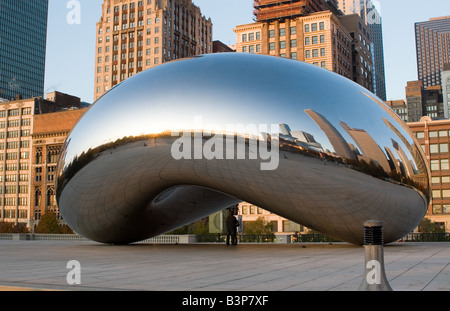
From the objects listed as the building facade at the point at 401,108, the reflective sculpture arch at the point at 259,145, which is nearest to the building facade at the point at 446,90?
the building facade at the point at 401,108

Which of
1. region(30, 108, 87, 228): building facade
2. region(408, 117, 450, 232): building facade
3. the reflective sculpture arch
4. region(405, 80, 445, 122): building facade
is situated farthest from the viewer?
region(405, 80, 445, 122): building facade

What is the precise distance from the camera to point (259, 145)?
12086mm

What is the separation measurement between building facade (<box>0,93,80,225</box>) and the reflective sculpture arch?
402 feet

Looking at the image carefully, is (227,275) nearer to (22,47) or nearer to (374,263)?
(374,263)

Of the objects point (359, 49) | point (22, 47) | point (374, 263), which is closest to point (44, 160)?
point (22, 47)

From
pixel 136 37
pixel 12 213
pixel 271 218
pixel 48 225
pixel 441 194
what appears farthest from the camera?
pixel 12 213

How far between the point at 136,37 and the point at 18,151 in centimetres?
4404

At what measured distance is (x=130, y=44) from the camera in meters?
124

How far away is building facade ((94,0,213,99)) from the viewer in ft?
399

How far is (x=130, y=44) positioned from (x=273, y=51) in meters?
37.5

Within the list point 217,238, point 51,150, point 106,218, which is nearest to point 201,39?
point 51,150

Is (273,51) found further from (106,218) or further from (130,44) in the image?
(106,218)

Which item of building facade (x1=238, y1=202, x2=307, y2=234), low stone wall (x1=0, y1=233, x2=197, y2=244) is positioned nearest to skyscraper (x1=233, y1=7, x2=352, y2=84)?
building facade (x1=238, y1=202, x2=307, y2=234)

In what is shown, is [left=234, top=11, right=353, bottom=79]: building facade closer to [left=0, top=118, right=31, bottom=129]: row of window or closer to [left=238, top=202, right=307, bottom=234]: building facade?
[left=238, top=202, right=307, bottom=234]: building facade
